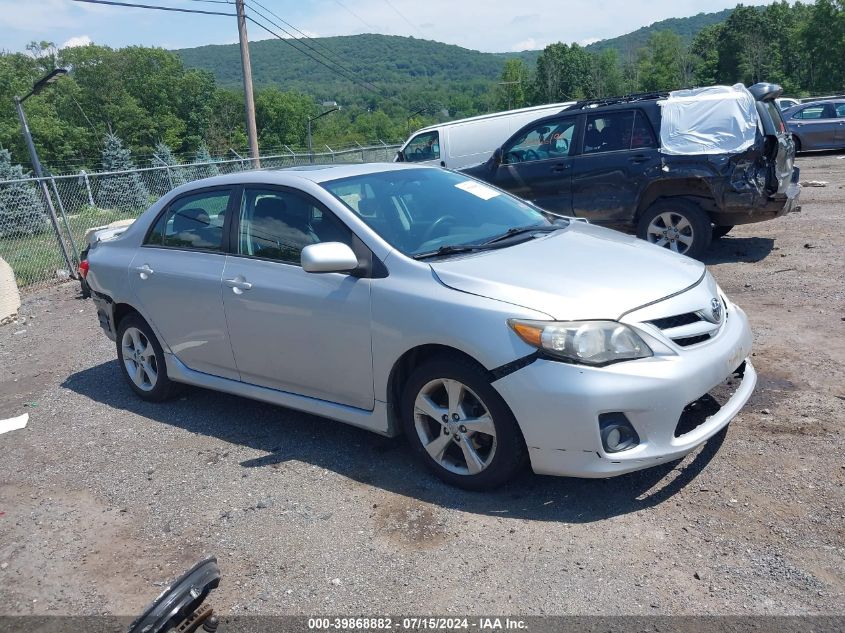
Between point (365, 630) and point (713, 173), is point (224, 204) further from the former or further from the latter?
point (713, 173)

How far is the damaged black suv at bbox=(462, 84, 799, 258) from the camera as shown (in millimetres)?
7941

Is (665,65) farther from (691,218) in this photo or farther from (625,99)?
(691,218)

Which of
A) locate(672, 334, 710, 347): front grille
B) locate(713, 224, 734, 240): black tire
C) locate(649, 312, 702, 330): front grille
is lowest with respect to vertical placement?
locate(713, 224, 734, 240): black tire

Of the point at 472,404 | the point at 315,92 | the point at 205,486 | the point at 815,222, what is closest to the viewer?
the point at 472,404

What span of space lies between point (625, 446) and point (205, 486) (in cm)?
239

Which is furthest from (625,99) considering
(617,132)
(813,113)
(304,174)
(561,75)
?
(561,75)

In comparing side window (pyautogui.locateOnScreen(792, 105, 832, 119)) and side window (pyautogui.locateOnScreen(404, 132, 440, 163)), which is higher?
side window (pyautogui.locateOnScreen(404, 132, 440, 163))

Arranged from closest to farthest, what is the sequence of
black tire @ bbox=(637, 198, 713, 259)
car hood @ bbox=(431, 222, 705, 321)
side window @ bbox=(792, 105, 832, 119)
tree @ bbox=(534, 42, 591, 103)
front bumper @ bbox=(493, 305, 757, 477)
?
1. front bumper @ bbox=(493, 305, 757, 477)
2. car hood @ bbox=(431, 222, 705, 321)
3. black tire @ bbox=(637, 198, 713, 259)
4. side window @ bbox=(792, 105, 832, 119)
5. tree @ bbox=(534, 42, 591, 103)

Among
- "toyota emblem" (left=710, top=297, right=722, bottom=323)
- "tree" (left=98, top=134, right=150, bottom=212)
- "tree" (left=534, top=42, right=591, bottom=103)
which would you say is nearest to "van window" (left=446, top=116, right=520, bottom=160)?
"tree" (left=98, top=134, right=150, bottom=212)

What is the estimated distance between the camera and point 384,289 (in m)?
3.89

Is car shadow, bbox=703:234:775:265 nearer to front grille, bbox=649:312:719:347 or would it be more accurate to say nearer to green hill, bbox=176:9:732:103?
front grille, bbox=649:312:719:347

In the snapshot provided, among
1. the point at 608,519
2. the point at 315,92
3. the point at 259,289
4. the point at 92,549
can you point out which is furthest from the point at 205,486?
the point at 315,92

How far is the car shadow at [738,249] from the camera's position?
28.6ft

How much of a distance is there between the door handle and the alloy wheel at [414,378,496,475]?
143 centimetres
